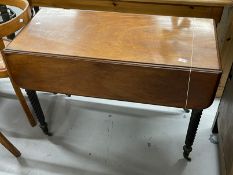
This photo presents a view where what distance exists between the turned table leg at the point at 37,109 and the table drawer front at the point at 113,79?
0.17 metres

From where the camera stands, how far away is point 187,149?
1417 millimetres

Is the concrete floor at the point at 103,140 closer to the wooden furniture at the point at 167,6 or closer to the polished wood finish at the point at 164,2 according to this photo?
the wooden furniture at the point at 167,6

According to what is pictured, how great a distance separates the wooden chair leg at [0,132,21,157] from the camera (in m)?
1.41

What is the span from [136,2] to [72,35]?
0.45m

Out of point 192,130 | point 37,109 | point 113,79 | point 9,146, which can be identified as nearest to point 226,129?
point 192,130

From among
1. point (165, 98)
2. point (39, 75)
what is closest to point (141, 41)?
point (165, 98)

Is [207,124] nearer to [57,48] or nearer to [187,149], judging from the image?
[187,149]

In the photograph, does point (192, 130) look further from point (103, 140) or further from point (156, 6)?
point (156, 6)

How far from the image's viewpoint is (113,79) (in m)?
1.11

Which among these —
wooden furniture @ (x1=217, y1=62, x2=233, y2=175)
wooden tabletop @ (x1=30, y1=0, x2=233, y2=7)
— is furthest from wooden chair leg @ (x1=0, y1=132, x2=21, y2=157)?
wooden furniture @ (x1=217, y1=62, x2=233, y2=175)

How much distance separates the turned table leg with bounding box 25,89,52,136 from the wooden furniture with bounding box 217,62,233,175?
1.02 meters

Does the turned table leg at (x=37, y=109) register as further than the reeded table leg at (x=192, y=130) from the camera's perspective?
Yes

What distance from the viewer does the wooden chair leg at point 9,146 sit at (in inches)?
55.7

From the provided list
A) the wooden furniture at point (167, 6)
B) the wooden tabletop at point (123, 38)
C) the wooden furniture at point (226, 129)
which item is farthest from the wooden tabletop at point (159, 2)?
the wooden furniture at point (226, 129)
